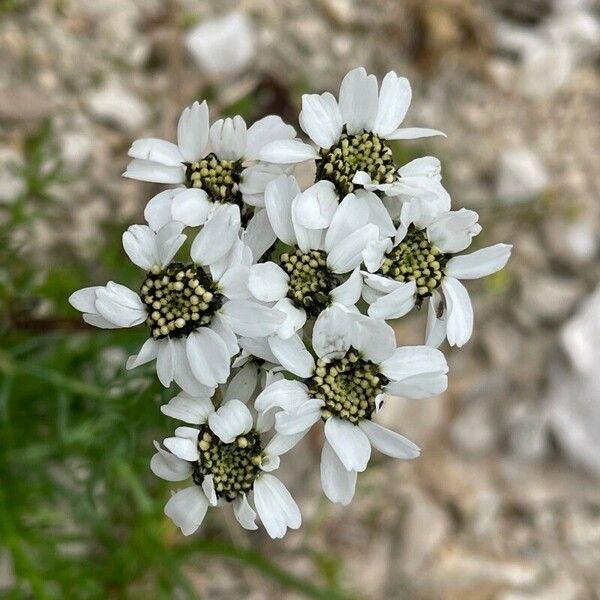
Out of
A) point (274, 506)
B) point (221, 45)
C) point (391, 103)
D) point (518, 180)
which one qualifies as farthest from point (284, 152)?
point (518, 180)

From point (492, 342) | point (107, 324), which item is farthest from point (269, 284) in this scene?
point (492, 342)

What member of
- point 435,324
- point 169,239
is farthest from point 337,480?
point 169,239

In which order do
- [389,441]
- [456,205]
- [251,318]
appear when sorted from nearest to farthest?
[251,318]
[389,441]
[456,205]

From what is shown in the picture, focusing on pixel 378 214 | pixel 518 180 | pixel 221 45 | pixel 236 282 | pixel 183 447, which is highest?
pixel 378 214

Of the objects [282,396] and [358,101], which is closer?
[282,396]

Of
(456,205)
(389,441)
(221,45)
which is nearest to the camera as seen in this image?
(389,441)

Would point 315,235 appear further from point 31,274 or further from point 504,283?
point 504,283

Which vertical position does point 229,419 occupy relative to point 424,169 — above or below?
below

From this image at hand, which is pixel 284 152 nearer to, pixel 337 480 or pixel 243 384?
pixel 243 384

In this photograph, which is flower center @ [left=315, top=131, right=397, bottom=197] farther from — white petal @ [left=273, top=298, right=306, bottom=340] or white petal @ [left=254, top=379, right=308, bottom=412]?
white petal @ [left=254, top=379, right=308, bottom=412]
